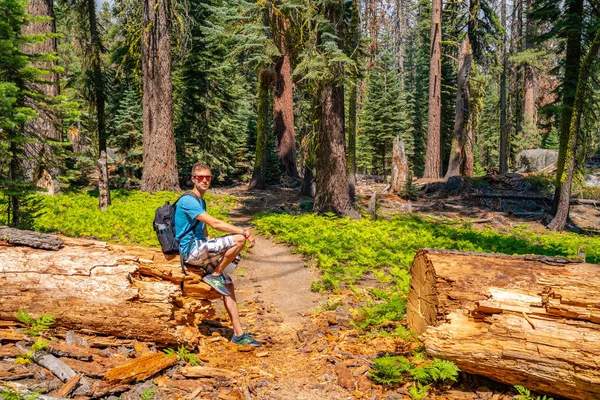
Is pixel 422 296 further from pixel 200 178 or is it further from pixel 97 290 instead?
pixel 97 290

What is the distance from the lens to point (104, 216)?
10.2 metres

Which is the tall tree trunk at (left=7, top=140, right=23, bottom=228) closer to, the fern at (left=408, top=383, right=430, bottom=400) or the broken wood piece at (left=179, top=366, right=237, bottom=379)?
the broken wood piece at (left=179, top=366, right=237, bottom=379)

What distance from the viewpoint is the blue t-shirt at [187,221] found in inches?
185

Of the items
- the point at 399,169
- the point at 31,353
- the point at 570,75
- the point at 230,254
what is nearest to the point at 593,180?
the point at 570,75

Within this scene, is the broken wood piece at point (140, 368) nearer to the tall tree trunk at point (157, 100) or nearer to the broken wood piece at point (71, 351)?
the broken wood piece at point (71, 351)

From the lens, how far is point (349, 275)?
7371mm

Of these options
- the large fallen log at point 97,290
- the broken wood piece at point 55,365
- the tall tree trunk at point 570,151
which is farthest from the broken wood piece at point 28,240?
the tall tree trunk at point 570,151

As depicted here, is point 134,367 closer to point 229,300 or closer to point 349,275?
point 229,300

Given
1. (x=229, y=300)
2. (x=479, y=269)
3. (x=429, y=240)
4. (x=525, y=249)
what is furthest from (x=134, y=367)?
(x=525, y=249)

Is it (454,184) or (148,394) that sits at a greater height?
(454,184)

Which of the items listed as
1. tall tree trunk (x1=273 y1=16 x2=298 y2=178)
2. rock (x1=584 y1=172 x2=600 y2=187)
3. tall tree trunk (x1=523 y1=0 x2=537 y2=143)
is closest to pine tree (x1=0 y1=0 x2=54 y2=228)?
tall tree trunk (x1=273 y1=16 x2=298 y2=178)

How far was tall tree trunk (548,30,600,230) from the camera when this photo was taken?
12.0m

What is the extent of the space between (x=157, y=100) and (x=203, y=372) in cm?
1256

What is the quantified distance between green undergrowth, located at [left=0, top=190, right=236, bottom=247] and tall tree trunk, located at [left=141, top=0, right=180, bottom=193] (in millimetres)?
1051
